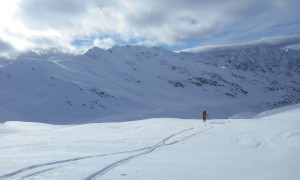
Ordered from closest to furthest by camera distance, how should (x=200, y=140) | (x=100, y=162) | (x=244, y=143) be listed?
(x=100, y=162) → (x=244, y=143) → (x=200, y=140)

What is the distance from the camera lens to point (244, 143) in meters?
19.9

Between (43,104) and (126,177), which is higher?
(43,104)

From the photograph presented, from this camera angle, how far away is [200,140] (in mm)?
21781

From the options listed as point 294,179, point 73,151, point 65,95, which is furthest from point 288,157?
point 65,95

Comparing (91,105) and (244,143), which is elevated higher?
(91,105)

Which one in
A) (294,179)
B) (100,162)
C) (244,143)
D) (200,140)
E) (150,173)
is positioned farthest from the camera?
(200,140)

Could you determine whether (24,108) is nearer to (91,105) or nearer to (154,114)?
(91,105)

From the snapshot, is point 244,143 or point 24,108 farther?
point 24,108

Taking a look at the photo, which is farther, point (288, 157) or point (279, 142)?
point (279, 142)

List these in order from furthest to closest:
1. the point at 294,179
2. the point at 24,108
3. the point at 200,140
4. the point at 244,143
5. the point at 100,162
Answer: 1. the point at 24,108
2. the point at 200,140
3. the point at 244,143
4. the point at 100,162
5. the point at 294,179

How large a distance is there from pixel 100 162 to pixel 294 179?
25.3 ft

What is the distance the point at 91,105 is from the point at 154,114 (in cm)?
2863

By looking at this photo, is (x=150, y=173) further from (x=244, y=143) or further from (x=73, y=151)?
(x=244, y=143)

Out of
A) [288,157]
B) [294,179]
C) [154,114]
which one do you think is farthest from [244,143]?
[154,114]
